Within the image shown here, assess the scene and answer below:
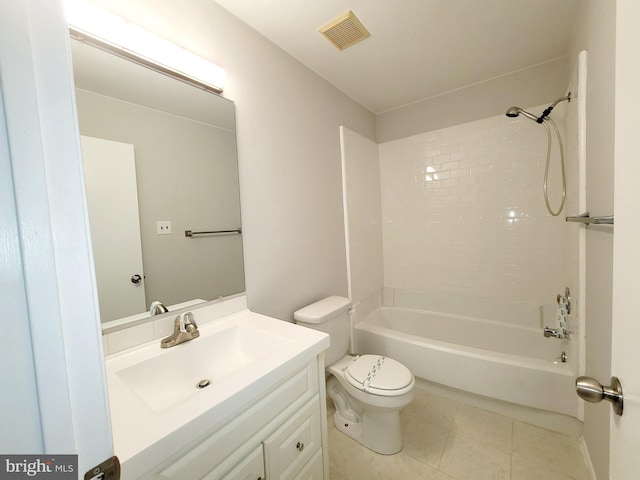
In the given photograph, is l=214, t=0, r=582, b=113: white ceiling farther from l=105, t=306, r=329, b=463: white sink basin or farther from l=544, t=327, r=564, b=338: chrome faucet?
l=544, t=327, r=564, b=338: chrome faucet

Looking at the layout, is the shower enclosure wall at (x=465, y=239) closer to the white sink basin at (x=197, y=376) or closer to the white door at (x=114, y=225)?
the white sink basin at (x=197, y=376)

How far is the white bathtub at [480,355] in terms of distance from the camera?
5.10 ft

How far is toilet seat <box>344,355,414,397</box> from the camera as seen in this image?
140 cm

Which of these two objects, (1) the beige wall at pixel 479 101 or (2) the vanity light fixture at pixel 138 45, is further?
(1) the beige wall at pixel 479 101

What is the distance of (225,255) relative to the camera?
1362 millimetres

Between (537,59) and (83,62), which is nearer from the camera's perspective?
(83,62)

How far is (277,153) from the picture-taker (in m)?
1.62

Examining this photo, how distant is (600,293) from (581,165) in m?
0.69

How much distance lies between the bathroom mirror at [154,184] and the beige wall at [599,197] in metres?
1.58

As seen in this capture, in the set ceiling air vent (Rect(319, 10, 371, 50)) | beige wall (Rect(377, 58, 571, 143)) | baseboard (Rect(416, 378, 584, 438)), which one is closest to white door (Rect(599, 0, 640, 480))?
ceiling air vent (Rect(319, 10, 371, 50))

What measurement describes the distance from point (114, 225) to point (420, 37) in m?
1.95

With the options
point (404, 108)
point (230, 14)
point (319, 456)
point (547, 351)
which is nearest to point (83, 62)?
A: point (230, 14)

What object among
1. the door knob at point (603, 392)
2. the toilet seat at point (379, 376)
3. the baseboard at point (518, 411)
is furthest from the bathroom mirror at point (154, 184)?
the baseboard at point (518, 411)

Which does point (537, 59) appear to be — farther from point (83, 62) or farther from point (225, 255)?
point (83, 62)
